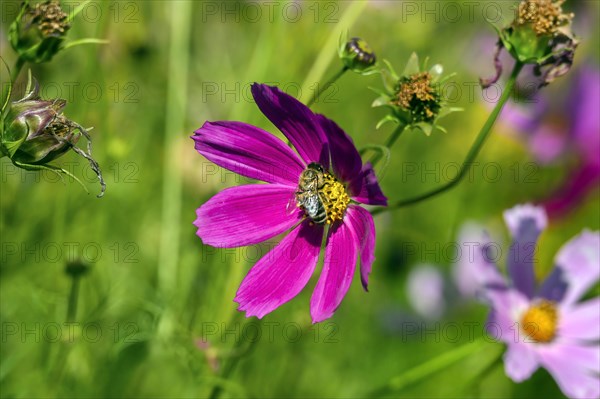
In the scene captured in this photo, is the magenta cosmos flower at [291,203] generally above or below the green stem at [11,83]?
below

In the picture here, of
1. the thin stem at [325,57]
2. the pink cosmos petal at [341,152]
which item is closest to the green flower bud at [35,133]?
the pink cosmos petal at [341,152]

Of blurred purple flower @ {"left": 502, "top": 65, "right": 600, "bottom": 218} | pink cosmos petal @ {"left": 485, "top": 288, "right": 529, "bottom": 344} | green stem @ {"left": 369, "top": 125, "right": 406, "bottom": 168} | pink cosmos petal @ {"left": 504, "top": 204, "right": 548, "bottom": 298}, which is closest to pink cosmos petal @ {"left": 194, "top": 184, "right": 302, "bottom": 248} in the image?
green stem @ {"left": 369, "top": 125, "right": 406, "bottom": 168}

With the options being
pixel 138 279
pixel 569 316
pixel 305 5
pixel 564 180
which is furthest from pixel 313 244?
pixel 305 5

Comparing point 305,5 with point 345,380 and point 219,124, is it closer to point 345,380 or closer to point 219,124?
point 345,380

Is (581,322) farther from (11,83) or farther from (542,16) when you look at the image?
(11,83)

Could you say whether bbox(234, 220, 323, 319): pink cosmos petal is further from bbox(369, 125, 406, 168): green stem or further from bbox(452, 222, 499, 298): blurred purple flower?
bbox(452, 222, 499, 298): blurred purple flower

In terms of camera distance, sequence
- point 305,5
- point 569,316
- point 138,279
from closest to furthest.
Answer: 1. point 569,316
2. point 138,279
3. point 305,5

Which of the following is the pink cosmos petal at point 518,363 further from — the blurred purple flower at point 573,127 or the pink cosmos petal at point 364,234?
the blurred purple flower at point 573,127
